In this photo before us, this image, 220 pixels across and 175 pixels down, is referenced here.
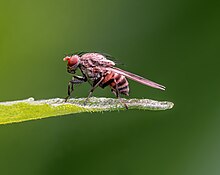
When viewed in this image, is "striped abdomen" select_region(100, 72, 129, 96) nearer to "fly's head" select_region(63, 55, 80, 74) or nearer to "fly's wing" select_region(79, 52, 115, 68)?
"fly's wing" select_region(79, 52, 115, 68)

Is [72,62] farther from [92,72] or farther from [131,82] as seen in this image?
[131,82]

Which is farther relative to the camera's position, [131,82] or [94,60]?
[131,82]

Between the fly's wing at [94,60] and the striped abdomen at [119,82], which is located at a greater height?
the fly's wing at [94,60]

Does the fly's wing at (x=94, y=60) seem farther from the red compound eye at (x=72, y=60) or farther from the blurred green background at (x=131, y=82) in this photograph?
the blurred green background at (x=131, y=82)

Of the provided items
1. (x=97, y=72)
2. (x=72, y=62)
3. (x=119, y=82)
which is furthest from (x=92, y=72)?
(x=119, y=82)

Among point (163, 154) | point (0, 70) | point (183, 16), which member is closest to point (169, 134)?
point (163, 154)

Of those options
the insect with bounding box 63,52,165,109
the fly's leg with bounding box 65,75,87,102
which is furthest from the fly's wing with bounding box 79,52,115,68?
the fly's leg with bounding box 65,75,87,102

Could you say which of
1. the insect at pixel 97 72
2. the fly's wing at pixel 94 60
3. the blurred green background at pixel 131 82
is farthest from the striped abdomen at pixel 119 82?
the blurred green background at pixel 131 82
